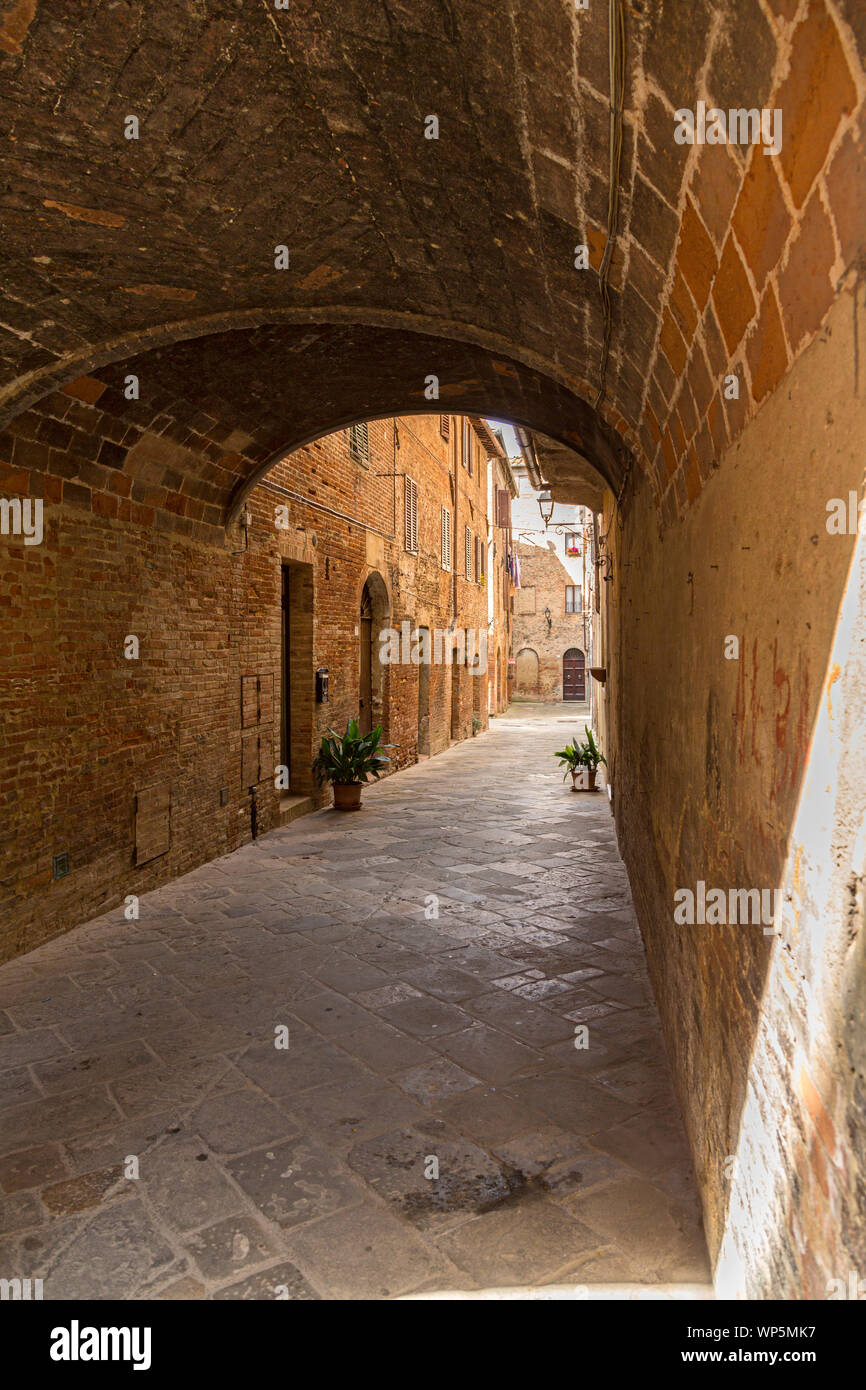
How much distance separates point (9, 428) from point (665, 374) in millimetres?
3866

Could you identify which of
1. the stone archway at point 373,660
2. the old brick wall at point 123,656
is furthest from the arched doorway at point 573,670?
the old brick wall at point 123,656

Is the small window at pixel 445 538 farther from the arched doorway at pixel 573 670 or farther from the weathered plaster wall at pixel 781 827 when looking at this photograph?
the arched doorway at pixel 573 670

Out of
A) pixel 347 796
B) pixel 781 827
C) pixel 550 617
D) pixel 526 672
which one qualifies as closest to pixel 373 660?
pixel 347 796

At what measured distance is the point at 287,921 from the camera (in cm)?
550

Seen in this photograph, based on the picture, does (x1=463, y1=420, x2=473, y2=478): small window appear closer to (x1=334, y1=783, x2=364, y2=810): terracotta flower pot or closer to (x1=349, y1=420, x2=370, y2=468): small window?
(x1=349, y1=420, x2=370, y2=468): small window

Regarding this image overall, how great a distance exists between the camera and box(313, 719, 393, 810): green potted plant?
31.4 ft

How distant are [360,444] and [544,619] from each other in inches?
1006

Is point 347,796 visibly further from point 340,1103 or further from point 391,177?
point 391,177

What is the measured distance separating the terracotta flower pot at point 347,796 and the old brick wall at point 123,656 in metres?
0.39

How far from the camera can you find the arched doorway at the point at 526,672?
36.0 m

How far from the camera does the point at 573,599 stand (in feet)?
118

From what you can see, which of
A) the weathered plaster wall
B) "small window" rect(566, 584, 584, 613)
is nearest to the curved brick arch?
the weathered plaster wall

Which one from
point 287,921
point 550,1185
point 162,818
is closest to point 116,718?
point 162,818

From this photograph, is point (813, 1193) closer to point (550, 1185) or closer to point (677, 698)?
point (550, 1185)
